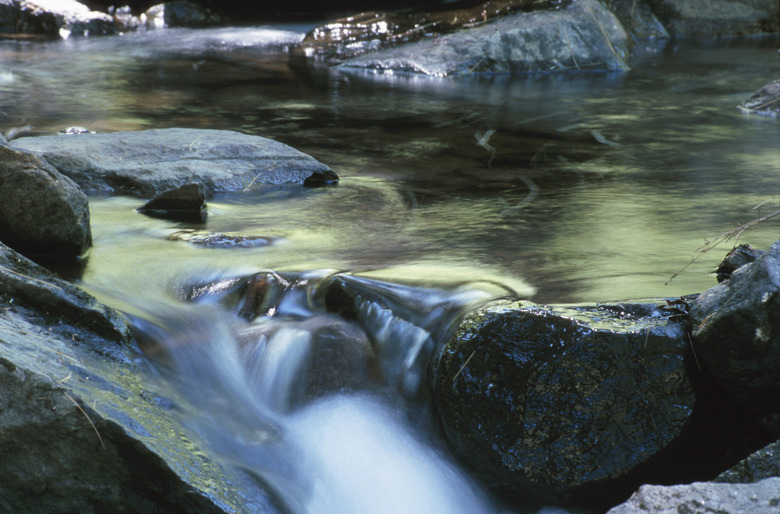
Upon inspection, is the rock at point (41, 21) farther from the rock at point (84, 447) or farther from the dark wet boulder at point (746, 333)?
the dark wet boulder at point (746, 333)

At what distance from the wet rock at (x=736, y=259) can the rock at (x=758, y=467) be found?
0.93 metres

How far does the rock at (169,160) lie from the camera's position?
4852 millimetres

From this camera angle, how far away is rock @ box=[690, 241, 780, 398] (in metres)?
2.59

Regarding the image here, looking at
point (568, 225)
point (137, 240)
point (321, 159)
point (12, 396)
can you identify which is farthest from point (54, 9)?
point (12, 396)

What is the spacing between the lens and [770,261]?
8.57 ft

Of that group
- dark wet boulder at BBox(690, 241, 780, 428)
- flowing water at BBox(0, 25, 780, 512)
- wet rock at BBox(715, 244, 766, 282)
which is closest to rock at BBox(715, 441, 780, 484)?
dark wet boulder at BBox(690, 241, 780, 428)

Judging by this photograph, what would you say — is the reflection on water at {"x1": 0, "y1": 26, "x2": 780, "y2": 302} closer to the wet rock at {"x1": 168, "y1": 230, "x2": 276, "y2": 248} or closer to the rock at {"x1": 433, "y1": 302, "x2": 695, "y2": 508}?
the wet rock at {"x1": 168, "y1": 230, "x2": 276, "y2": 248}

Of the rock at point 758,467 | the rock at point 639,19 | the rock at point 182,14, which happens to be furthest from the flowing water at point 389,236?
the rock at point 182,14

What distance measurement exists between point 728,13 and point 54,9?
11.4m

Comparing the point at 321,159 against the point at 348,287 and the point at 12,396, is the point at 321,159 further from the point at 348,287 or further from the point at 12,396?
the point at 12,396

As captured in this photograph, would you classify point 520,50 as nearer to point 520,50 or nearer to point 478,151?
point 520,50

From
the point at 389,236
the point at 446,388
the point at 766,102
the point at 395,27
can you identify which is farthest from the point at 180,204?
the point at 395,27

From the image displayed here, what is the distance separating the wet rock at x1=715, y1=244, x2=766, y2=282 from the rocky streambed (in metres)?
0.02

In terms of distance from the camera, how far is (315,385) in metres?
3.16
